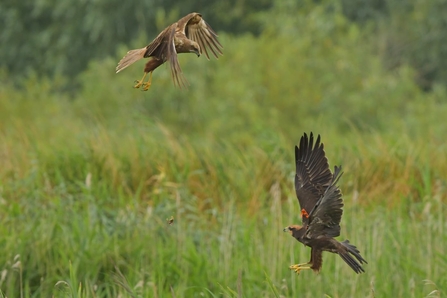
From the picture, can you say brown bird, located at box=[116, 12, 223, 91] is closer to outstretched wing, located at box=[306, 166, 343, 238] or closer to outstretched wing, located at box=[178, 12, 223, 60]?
outstretched wing, located at box=[178, 12, 223, 60]

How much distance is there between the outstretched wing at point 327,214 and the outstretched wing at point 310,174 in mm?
129

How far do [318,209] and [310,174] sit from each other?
0.23m

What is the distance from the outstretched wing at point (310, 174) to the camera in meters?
2.80

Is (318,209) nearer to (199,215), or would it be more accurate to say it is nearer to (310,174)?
(310,174)

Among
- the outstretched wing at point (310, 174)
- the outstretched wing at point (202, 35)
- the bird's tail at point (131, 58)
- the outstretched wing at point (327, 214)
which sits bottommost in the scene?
the outstretched wing at point (327, 214)

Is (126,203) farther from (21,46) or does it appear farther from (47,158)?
(21,46)

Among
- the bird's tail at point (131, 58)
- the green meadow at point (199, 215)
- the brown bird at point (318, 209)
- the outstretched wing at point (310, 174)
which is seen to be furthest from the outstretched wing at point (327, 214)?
the bird's tail at point (131, 58)

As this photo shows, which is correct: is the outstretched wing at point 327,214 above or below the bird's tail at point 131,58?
below

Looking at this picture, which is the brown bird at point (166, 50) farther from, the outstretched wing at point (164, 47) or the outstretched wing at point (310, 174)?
the outstretched wing at point (310, 174)

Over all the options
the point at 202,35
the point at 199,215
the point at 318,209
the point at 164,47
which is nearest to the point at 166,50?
the point at 164,47

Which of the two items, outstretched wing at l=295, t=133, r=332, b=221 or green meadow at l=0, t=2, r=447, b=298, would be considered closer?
outstretched wing at l=295, t=133, r=332, b=221

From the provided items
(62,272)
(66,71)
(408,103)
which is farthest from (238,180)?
(66,71)

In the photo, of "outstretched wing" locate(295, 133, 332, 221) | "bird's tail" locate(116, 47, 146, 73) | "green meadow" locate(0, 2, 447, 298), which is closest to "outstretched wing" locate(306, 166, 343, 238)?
"outstretched wing" locate(295, 133, 332, 221)

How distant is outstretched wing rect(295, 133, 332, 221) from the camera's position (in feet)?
9.20
